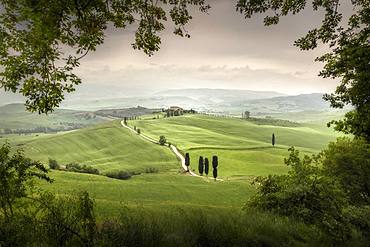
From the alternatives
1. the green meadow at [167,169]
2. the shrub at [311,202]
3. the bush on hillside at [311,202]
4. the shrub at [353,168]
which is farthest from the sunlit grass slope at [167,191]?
the shrub at [311,202]

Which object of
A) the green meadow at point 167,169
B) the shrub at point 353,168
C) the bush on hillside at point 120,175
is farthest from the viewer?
the bush on hillside at point 120,175

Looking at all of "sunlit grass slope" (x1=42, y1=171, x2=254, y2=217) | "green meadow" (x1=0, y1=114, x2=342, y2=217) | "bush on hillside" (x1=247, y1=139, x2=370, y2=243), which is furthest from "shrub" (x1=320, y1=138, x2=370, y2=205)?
"sunlit grass slope" (x1=42, y1=171, x2=254, y2=217)

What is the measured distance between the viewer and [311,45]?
42.3ft

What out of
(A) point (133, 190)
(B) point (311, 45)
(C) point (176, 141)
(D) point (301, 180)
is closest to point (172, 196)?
(A) point (133, 190)

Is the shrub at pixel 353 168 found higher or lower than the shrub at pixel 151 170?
higher

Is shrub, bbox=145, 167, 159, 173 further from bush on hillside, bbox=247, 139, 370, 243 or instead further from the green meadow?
bush on hillside, bbox=247, 139, 370, 243

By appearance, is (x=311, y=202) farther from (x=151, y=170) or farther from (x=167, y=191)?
(x=151, y=170)

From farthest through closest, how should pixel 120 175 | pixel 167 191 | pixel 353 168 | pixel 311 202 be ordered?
pixel 120 175 → pixel 167 191 → pixel 353 168 → pixel 311 202

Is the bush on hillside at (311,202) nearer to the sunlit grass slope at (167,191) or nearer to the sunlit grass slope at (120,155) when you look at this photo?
the sunlit grass slope at (167,191)

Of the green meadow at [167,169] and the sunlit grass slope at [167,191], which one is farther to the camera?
the green meadow at [167,169]

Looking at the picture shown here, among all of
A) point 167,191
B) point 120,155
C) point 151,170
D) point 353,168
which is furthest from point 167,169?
point 353,168

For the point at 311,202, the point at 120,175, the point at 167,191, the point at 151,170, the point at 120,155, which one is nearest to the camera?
the point at 311,202

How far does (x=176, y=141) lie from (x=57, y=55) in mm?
174170

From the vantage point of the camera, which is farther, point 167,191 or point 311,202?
point 167,191
